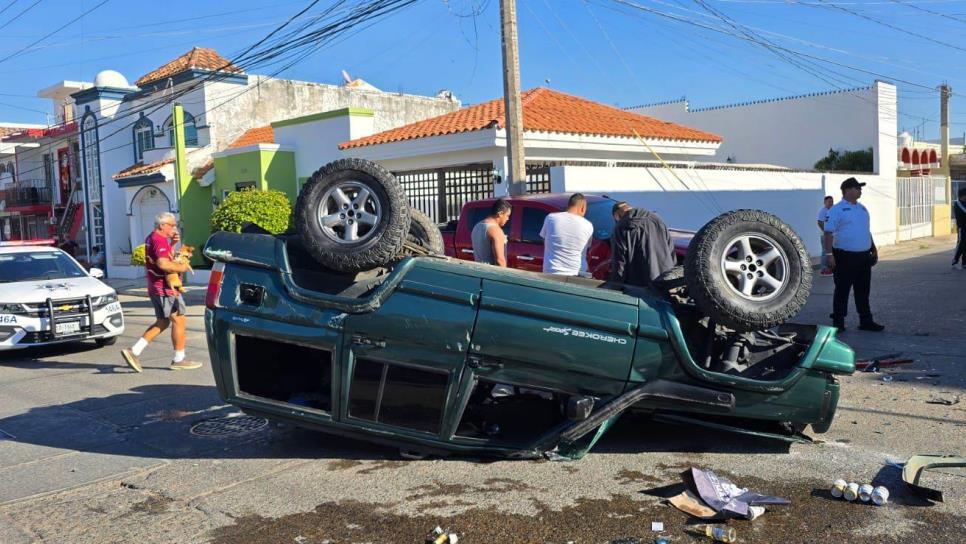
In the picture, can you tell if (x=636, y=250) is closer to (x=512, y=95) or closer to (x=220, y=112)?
(x=512, y=95)

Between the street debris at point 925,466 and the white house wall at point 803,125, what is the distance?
22.9m

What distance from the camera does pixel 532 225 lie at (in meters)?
10.0

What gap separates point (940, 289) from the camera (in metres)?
12.8

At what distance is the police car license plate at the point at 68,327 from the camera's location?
9.95 m

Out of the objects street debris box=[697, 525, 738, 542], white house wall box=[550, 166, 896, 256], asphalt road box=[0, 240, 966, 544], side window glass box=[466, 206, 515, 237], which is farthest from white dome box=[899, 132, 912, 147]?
street debris box=[697, 525, 738, 542]

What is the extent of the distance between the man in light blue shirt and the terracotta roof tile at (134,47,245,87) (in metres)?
22.5

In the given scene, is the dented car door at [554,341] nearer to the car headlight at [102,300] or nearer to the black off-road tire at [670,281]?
the black off-road tire at [670,281]

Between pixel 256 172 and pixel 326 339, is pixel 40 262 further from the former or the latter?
pixel 256 172

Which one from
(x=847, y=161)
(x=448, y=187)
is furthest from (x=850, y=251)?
(x=847, y=161)

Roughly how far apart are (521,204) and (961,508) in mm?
6749

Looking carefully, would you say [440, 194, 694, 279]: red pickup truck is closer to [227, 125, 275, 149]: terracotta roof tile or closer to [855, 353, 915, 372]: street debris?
[855, 353, 915, 372]: street debris

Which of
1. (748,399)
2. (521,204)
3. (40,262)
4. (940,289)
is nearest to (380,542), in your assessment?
(748,399)

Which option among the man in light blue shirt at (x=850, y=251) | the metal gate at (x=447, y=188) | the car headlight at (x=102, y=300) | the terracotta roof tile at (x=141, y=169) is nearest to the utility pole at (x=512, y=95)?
the metal gate at (x=447, y=188)

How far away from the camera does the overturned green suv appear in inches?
185
